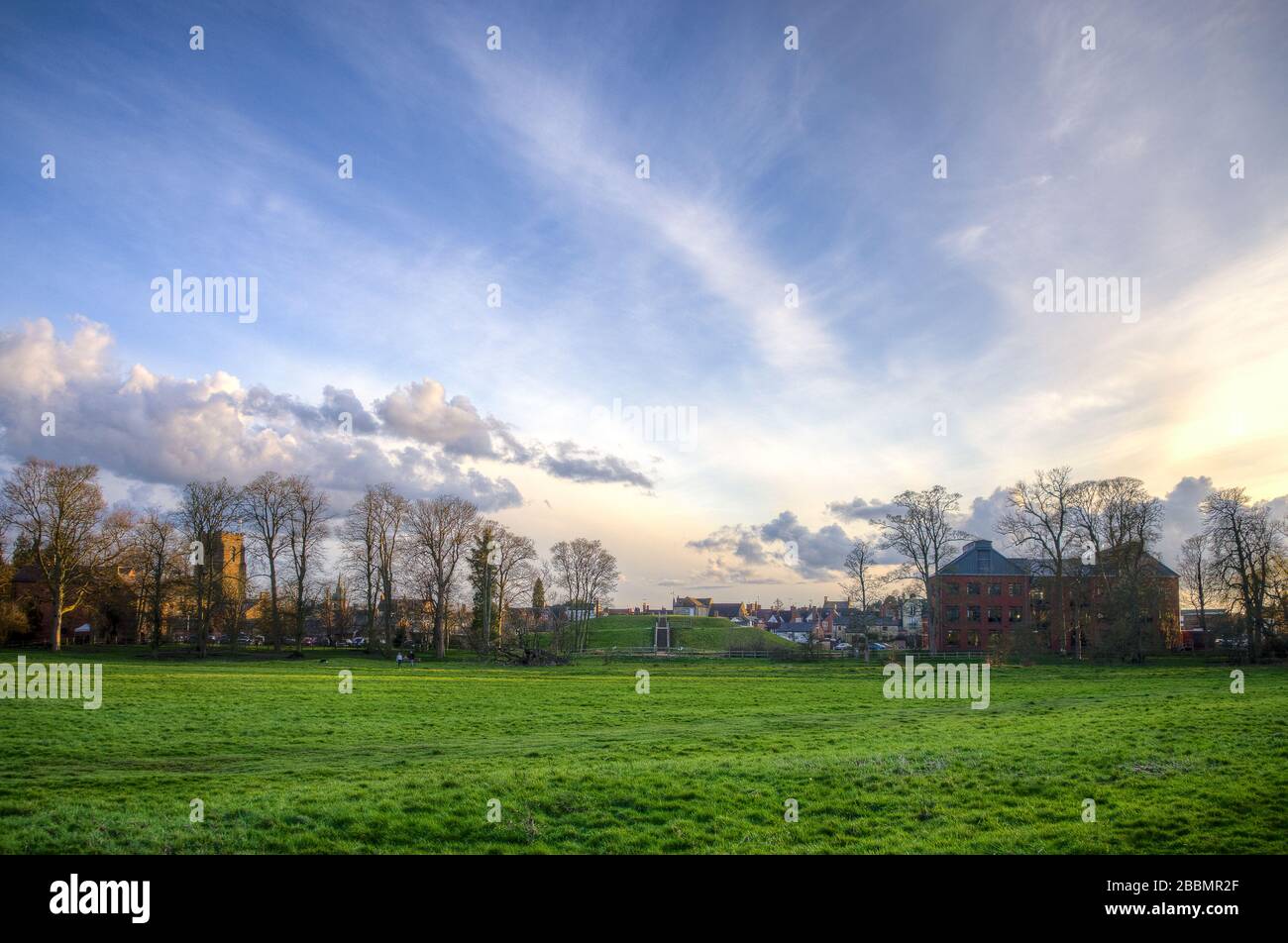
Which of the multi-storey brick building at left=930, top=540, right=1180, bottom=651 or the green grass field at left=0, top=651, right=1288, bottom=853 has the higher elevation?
the green grass field at left=0, top=651, right=1288, bottom=853

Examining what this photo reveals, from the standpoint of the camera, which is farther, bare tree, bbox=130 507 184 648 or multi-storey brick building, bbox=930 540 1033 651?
multi-storey brick building, bbox=930 540 1033 651

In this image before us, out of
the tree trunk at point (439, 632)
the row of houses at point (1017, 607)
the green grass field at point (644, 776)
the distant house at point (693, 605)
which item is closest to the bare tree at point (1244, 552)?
the row of houses at point (1017, 607)

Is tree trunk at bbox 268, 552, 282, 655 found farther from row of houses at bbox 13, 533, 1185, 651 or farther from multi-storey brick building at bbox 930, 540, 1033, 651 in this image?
multi-storey brick building at bbox 930, 540, 1033, 651

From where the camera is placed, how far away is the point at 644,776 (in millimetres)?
12922

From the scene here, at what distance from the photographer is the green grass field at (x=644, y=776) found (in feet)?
32.0

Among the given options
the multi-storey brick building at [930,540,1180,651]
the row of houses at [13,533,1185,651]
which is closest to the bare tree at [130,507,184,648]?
the row of houses at [13,533,1185,651]

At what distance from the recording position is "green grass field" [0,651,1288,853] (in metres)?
9.76

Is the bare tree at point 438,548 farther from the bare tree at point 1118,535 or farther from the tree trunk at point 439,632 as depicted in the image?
the bare tree at point 1118,535

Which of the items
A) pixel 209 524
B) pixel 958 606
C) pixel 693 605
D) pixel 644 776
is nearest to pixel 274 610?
pixel 209 524

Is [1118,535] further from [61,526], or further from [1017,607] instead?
[61,526]

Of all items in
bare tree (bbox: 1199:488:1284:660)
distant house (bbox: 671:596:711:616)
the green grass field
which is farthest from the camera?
distant house (bbox: 671:596:711:616)
